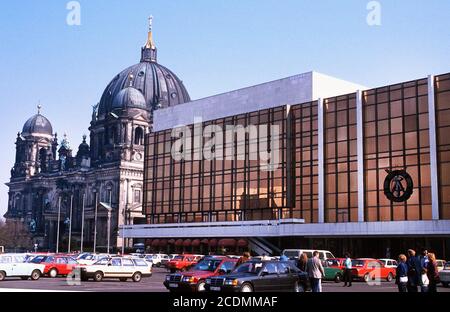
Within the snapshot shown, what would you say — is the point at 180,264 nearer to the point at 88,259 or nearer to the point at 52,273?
the point at 88,259

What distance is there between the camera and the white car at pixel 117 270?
128ft

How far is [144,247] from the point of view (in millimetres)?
98250

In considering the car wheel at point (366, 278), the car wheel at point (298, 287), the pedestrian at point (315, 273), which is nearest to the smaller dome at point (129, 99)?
the car wheel at point (366, 278)

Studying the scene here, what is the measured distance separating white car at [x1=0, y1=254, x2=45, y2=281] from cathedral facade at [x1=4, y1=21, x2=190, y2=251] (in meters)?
73.3

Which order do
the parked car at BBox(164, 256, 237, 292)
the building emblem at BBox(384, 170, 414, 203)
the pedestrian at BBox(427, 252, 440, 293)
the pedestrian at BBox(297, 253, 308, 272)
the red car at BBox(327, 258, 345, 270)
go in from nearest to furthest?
the pedestrian at BBox(427, 252, 440, 293), the pedestrian at BBox(297, 253, 308, 272), the parked car at BBox(164, 256, 237, 292), the red car at BBox(327, 258, 345, 270), the building emblem at BBox(384, 170, 414, 203)

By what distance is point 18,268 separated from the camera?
128 feet

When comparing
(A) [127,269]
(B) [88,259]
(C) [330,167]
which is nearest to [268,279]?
(A) [127,269]

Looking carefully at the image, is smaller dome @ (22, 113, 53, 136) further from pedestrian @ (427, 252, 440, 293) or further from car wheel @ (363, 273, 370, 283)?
pedestrian @ (427, 252, 440, 293)

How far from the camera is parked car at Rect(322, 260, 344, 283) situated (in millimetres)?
42625

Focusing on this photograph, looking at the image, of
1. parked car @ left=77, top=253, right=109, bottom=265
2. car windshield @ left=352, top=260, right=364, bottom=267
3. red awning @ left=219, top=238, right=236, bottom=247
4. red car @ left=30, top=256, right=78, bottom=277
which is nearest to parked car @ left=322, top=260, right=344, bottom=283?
car windshield @ left=352, top=260, right=364, bottom=267

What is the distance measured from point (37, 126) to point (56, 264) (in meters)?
127

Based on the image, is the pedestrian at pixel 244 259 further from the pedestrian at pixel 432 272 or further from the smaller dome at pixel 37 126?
the smaller dome at pixel 37 126
